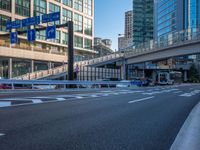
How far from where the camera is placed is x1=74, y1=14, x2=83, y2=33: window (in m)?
74.2

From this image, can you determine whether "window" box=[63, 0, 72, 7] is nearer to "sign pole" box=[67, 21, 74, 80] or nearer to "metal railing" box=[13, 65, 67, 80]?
"metal railing" box=[13, 65, 67, 80]

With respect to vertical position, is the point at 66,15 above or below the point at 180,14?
below

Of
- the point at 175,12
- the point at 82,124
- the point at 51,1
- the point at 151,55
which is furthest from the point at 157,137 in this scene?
the point at 175,12

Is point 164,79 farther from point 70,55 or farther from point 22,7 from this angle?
point 70,55

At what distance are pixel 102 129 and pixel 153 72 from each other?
291 ft

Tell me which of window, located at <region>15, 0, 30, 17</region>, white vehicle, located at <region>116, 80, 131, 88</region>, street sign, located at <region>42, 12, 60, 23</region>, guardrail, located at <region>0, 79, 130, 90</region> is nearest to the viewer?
guardrail, located at <region>0, 79, 130, 90</region>

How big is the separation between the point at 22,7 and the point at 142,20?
9111cm

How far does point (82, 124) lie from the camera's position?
693 cm

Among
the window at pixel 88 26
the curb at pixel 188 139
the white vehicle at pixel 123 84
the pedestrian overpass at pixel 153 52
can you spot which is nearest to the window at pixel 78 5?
the window at pixel 88 26

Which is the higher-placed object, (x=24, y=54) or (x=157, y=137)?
(x=24, y=54)

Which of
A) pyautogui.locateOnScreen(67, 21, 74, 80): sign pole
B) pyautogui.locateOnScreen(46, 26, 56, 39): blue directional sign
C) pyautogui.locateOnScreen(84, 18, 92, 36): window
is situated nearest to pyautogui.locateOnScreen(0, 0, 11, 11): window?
pyautogui.locateOnScreen(46, 26, 56, 39): blue directional sign

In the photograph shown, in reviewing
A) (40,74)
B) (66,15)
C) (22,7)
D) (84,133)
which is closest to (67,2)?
(66,15)

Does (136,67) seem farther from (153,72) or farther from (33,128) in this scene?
(33,128)

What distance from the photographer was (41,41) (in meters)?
63.4
